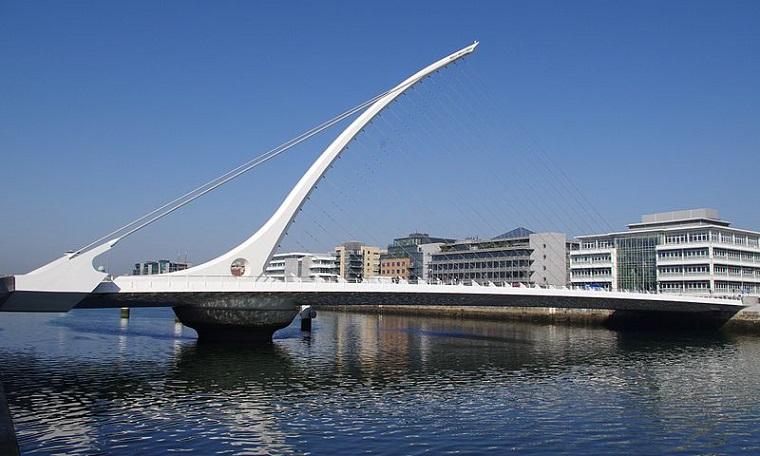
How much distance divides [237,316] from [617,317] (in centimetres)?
4920

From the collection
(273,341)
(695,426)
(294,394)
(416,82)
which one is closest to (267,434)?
(294,394)

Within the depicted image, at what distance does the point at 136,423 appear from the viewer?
20.1 m

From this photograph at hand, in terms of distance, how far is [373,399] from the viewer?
25109 mm

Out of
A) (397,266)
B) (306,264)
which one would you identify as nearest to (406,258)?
(397,266)

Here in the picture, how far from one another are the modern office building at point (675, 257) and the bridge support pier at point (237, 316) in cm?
5767

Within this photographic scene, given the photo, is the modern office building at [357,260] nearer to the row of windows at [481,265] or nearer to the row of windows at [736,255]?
the row of windows at [481,265]

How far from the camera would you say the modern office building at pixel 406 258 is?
153550 millimetres

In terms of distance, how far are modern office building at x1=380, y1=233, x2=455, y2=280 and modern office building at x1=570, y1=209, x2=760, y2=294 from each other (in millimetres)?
52300

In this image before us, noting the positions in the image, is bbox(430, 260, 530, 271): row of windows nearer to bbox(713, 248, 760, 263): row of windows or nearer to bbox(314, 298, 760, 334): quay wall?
bbox(314, 298, 760, 334): quay wall

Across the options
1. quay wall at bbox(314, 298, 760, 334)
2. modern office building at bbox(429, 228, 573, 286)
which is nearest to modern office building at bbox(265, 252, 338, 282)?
modern office building at bbox(429, 228, 573, 286)

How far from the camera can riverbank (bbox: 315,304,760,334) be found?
219 ft

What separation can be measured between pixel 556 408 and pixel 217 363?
1833 cm

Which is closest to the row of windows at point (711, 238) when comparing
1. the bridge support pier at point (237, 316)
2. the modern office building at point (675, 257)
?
the modern office building at point (675, 257)

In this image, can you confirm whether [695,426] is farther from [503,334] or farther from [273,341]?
[503,334]
